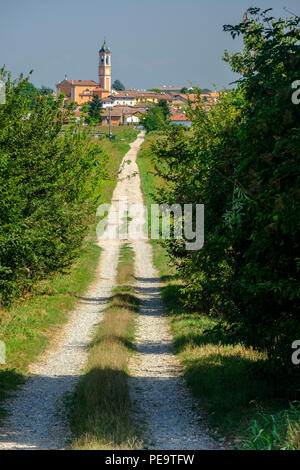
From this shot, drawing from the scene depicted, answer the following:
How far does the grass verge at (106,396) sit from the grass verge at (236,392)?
1.42 meters

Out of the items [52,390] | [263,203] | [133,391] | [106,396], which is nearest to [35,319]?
[52,390]

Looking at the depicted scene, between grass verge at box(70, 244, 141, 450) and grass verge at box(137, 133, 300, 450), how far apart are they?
1.42 metres

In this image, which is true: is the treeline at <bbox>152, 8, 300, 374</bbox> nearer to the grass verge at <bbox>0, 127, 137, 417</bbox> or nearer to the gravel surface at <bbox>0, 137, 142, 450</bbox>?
the gravel surface at <bbox>0, 137, 142, 450</bbox>

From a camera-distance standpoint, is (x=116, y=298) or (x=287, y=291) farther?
(x=116, y=298)

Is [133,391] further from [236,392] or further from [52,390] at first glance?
[236,392]

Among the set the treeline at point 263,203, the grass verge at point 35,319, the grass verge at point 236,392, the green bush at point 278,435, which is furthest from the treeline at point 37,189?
the green bush at point 278,435

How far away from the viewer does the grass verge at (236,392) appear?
842cm

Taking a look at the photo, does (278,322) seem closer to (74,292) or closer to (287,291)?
(287,291)

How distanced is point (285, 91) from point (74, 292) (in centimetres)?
1827

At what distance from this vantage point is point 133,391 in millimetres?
12797

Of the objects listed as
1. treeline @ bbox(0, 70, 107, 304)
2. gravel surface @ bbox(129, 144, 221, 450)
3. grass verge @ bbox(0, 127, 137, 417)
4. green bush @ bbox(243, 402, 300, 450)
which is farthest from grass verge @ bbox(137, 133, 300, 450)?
treeline @ bbox(0, 70, 107, 304)

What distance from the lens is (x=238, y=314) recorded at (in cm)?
1068
